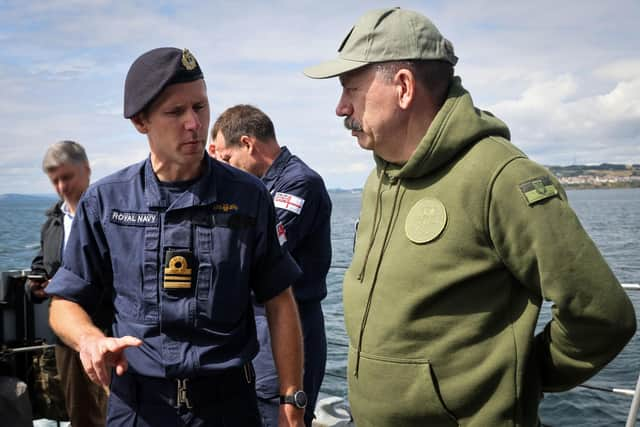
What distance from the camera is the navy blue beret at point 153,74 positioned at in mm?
1824

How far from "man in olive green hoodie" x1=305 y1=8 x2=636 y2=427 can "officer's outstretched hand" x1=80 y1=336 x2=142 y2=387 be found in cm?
67

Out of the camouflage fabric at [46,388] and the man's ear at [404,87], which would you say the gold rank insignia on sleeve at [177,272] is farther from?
the camouflage fabric at [46,388]

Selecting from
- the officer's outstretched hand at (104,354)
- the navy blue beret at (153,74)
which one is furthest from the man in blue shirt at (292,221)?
the officer's outstretched hand at (104,354)

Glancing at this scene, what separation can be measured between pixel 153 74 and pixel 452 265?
38.6 inches

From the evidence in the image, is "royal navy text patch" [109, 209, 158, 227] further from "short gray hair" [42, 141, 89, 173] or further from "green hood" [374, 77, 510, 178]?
"short gray hair" [42, 141, 89, 173]

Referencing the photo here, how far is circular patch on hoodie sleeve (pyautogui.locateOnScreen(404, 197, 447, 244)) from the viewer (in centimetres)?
172

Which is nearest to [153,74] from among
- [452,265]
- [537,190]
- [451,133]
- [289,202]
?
[451,133]

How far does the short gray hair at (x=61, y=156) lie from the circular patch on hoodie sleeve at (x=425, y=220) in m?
2.94

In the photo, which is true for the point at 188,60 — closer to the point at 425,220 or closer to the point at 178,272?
the point at 178,272

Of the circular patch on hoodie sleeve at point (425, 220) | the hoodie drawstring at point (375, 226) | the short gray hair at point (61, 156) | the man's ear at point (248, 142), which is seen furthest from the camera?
the short gray hair at point (61, 156)

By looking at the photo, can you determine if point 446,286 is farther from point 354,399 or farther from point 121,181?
point 121,181

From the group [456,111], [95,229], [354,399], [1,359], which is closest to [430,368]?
[354,399]

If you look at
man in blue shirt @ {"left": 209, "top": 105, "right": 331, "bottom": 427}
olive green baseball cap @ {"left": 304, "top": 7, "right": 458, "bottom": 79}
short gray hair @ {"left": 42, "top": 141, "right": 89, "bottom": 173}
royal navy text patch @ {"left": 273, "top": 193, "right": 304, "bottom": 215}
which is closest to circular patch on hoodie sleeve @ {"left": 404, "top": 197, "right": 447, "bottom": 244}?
olive green baseball cap @ {"left": 304, "top": 7, "right": 458, "bottom": 79}

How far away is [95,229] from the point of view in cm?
193
